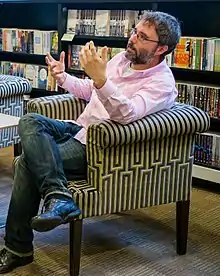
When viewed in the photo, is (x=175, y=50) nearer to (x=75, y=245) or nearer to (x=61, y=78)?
(x=61, y=78)

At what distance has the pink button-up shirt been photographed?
1.94 meters

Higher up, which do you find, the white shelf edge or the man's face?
the man's face

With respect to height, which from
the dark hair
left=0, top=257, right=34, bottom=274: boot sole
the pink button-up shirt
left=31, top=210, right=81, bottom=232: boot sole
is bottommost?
left=0, top=257, right=34, bottom=274: boot sole

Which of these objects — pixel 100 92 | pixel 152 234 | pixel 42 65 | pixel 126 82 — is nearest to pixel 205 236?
pixel 152 234

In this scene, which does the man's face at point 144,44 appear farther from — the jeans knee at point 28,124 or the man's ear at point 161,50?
the jeans knee at point 28,124

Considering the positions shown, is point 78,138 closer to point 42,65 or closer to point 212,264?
point 212,264

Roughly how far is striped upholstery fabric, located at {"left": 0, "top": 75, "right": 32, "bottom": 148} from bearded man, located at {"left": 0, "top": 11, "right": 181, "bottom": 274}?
2.97 ft

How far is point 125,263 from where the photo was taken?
7.32ft

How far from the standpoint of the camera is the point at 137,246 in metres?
2.40

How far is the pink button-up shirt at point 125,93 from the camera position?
1937 mm

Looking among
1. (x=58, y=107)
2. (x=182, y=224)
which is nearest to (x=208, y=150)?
(x=182, y=224)

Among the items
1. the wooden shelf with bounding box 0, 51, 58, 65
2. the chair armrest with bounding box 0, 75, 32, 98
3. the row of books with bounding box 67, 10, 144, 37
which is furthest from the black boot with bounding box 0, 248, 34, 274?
the wooden shelf with bounding box 0, 51, 58, 65

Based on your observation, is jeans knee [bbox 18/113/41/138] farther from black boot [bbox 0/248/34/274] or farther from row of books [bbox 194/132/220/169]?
row of books [bbox 194/132/220/169]

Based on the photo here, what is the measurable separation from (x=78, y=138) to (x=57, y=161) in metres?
0.23
